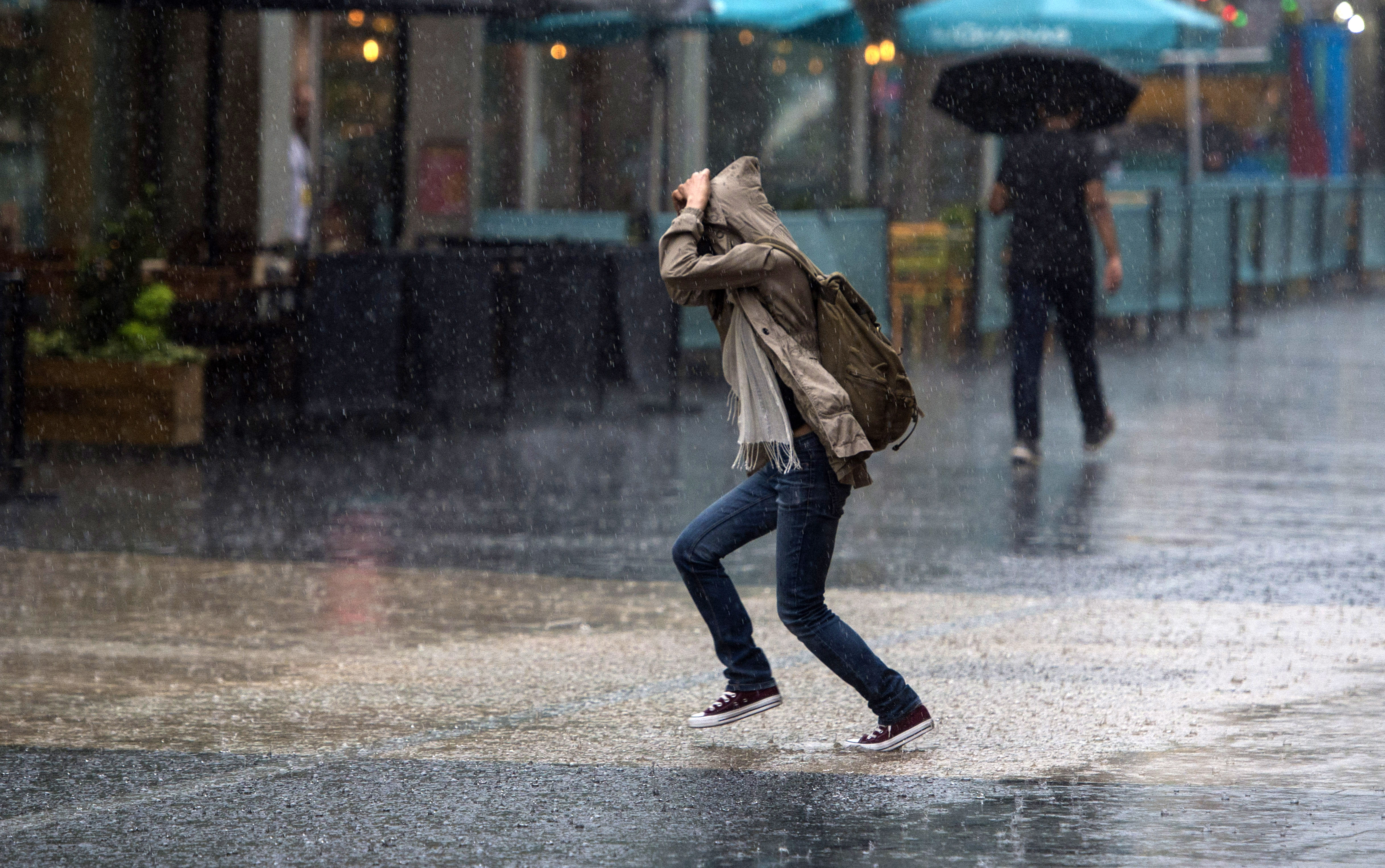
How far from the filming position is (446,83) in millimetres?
23250

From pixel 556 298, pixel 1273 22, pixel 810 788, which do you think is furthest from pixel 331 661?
pixel 1273 22

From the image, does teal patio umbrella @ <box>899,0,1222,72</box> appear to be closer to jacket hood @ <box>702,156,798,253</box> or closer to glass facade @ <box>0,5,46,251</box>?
glass facade @ <box>0,5,46,251</box>

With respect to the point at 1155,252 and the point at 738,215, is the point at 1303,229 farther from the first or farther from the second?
the point at 738,215

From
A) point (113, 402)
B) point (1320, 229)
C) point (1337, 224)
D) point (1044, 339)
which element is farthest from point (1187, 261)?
point (113, 402)

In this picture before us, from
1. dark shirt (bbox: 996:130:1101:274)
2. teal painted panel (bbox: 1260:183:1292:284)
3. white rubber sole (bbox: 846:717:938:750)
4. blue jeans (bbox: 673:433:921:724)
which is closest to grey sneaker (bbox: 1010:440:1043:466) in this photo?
dark shirt (bbox: 996:130:1101:274)

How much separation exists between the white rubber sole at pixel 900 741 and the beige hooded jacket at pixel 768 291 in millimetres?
698

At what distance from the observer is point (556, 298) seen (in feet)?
47.9

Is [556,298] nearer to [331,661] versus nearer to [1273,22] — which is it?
[331,661]

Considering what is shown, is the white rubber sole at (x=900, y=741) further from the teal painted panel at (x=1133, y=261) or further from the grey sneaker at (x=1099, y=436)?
the teal painted panel at (x=1133, y=261)

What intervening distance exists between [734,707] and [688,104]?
66.8ft

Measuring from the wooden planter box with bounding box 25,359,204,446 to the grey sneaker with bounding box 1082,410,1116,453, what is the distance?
528 cm

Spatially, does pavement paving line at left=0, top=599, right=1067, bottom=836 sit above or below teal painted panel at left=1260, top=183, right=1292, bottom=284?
below

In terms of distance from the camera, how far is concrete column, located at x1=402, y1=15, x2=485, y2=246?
900 inches

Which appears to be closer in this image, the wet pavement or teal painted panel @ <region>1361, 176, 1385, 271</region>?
the wet pavement
